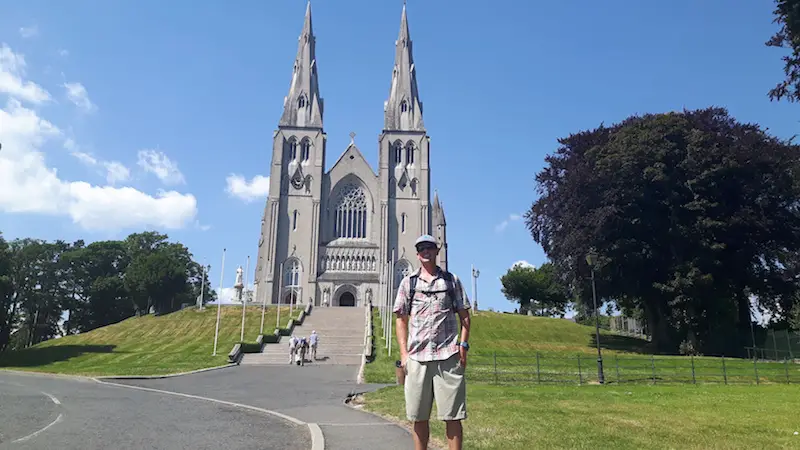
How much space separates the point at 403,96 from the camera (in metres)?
74.2

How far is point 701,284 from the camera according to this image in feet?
104

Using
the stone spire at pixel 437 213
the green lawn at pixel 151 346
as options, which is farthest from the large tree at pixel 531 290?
the green lawn at pixel 151 346

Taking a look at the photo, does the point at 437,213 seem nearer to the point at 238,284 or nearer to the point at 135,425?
the point at 238,284

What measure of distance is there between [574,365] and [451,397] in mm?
20610

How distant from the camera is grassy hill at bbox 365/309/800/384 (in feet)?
65.3

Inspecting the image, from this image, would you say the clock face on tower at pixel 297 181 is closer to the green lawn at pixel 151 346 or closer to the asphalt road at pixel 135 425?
the green lawn at pixel 151 346

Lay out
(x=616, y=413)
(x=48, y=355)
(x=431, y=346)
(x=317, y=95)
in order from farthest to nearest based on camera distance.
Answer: (x=317, y=95) → (x=48, y=355) → (x=616, y=413) → (x=431, y=346)

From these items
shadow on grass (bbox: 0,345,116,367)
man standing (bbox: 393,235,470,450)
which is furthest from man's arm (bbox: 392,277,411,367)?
shadow on grass (bbox: 0,345,116,367)

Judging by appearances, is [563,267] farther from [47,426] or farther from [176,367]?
[47,426]

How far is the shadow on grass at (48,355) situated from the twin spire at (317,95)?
3868 cm

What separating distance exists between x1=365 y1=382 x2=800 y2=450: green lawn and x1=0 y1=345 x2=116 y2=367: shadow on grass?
30.2 m

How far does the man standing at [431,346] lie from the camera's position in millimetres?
5195

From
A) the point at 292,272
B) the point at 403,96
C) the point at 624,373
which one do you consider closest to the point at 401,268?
Answer: the point at 292,272

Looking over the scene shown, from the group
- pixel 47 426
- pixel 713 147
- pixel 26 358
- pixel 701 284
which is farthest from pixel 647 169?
pixel 26 358
